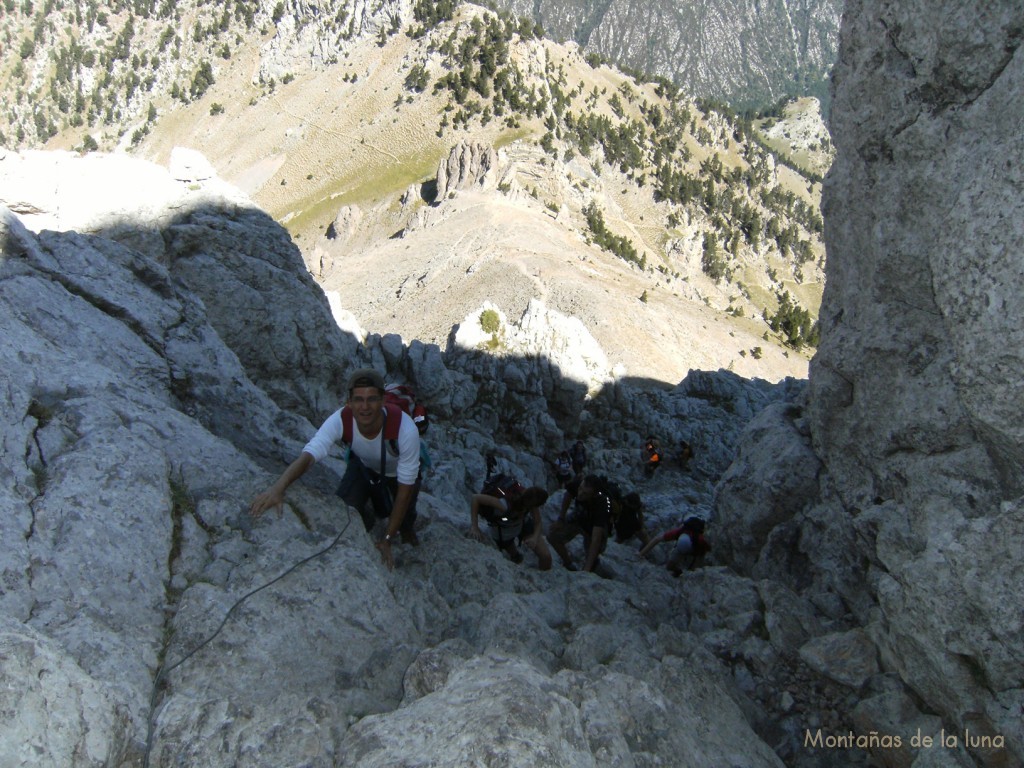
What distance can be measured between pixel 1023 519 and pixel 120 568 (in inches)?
355

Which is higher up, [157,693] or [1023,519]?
[1023,519]

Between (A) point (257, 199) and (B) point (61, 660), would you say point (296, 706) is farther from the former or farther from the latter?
(A) point (257, 199)

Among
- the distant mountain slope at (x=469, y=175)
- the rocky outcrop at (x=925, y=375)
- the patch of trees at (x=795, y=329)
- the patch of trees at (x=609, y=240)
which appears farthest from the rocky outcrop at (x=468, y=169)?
the rocky outcrop at (x=925, y=375)

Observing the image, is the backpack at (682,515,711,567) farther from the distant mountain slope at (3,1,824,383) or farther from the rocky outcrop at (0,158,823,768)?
the distant mountain slope at (3,1,824,383)

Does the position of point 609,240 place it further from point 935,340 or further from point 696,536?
point 935,340

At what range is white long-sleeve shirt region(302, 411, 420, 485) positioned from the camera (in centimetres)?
804

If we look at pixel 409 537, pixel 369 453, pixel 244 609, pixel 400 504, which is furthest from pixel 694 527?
pixel 244 609

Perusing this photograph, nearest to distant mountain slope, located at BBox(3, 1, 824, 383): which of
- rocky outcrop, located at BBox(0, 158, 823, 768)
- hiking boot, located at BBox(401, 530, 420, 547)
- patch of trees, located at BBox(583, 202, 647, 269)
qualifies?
patch of trees, located at BBox(583, 202, 647, 269)

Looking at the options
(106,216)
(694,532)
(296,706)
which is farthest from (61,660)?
(106,216)

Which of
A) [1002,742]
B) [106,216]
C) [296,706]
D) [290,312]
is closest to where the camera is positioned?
[296,706]

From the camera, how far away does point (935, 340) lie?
9.16 metres

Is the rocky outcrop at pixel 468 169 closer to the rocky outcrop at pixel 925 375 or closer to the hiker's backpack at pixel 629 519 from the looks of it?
the hiker's backpack at pixel 629 519

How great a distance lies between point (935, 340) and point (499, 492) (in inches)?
292

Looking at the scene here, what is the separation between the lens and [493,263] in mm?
49438
